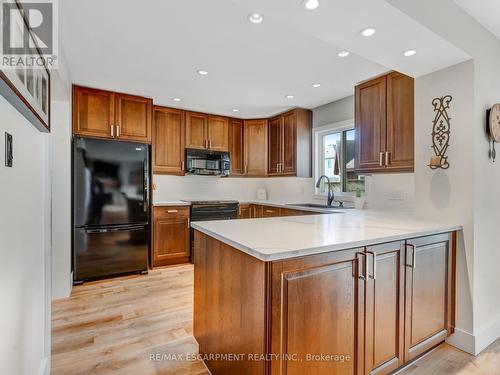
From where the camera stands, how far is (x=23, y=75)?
0.97 metres

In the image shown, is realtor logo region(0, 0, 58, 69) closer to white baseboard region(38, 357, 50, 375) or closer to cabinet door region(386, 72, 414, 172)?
white baseboard region(38, 357, 50, 375)

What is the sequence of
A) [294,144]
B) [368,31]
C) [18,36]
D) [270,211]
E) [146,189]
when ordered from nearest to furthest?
[18,36], [368,31], [146,189], [270,211], [294,144]

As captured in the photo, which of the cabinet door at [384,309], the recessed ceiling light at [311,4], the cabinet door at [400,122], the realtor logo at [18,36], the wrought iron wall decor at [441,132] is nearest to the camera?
the realtor logo at [18,36]

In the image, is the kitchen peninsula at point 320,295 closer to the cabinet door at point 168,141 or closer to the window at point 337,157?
the window at point 337,157

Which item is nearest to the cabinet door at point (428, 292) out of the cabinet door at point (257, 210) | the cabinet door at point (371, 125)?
the cabinet door at point (371, 125)

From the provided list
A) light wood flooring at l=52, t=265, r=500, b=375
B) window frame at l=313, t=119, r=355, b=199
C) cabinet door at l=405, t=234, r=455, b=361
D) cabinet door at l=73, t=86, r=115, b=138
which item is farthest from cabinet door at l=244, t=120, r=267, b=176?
cabinet door at l=405, t=234, r=455, b=361

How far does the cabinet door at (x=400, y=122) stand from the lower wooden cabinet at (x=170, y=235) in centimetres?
273

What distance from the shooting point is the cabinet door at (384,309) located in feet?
4.59

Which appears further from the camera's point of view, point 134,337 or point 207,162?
point 207,162

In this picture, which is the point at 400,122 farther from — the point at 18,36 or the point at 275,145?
the point at 18,36

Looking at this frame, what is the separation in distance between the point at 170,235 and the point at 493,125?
361 centimetres

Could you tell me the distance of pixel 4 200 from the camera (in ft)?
3.04

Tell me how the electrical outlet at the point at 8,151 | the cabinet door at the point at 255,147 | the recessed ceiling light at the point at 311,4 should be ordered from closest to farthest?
1. the electrical outlet at the point at 8,151
2. the recessed ceiling light at the point at 311,4
3. the cabinet door at the point at 255,147

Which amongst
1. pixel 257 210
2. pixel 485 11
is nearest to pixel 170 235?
pixel 257 210
